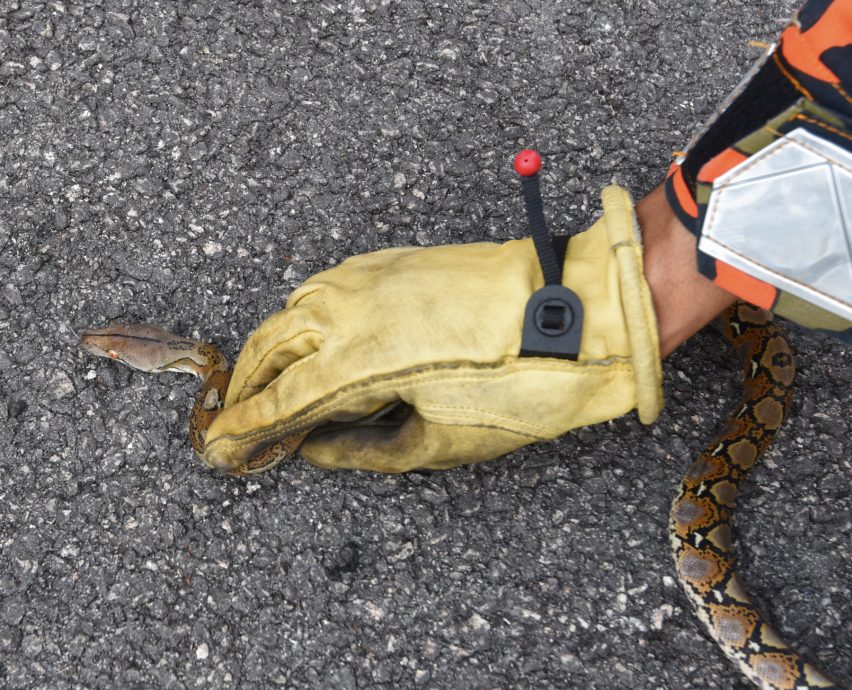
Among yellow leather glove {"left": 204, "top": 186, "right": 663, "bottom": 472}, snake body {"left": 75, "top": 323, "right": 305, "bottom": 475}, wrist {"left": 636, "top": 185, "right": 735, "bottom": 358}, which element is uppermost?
wrist {"left": 636, "top": 185, "right": 735, "bottom": 358}

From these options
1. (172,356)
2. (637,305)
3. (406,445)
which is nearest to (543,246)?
(637,305)

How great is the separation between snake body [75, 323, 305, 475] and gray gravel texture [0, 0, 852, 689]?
81 millimetres

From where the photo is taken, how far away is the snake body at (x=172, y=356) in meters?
3.16

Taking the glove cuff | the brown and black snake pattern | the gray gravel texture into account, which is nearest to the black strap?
the glove cuff

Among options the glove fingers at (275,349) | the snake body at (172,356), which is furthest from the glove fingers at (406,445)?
the snake body at (172,356)

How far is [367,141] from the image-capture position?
3688 mm

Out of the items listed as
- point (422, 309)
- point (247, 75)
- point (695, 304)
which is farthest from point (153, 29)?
point (695, 304)

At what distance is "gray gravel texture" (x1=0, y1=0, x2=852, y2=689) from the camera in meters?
2.78

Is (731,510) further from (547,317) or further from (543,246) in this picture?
(543,246)

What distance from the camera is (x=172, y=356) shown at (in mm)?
3207

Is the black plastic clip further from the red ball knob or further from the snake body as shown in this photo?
the snake body

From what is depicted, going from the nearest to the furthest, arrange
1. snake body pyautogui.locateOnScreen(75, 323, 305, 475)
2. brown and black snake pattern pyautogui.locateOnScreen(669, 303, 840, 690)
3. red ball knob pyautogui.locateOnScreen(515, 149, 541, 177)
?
red ball knob pyautogui.locateOnScreen(515, 149, 541, 177) < brown and black snake pattern pyautogui.locateOnScreen(669, 303, 840, 690) < snake body pyautogui.locateOnScreen(75, 323, 305, 475)

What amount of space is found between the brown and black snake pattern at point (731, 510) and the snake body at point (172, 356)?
1850 mm

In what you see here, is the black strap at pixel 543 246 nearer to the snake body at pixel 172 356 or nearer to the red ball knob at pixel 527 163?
the red ball knob at pixel 527 163
